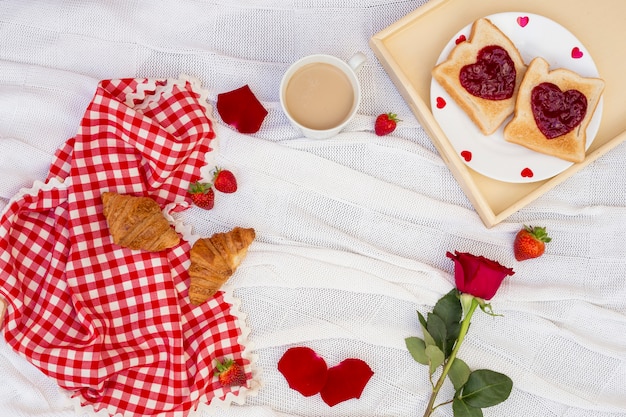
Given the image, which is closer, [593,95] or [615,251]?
[593,95]

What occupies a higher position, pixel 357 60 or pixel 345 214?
pixel 357 60

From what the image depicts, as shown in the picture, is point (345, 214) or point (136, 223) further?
point (345, 214)

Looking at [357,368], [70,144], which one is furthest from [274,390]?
[70,144]

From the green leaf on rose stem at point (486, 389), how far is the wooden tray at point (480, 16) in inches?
10.7

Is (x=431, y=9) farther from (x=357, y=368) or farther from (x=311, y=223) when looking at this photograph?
(x=357, y=368)

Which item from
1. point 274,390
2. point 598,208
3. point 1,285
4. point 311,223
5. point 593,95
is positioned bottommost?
point 274,390

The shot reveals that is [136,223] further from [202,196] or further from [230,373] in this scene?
[230,373]

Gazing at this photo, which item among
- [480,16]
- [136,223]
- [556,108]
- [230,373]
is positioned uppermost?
[480,16]

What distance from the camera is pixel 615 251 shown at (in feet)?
3.76

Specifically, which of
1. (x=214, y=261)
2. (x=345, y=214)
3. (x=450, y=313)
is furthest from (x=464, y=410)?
(x=214, y=261)

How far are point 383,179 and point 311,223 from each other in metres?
0.16

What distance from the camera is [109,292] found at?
1.06 metres

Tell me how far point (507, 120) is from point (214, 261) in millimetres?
Answer: 579

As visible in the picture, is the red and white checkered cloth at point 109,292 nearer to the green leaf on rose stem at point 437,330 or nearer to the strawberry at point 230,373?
the strawberry at point 230,373
